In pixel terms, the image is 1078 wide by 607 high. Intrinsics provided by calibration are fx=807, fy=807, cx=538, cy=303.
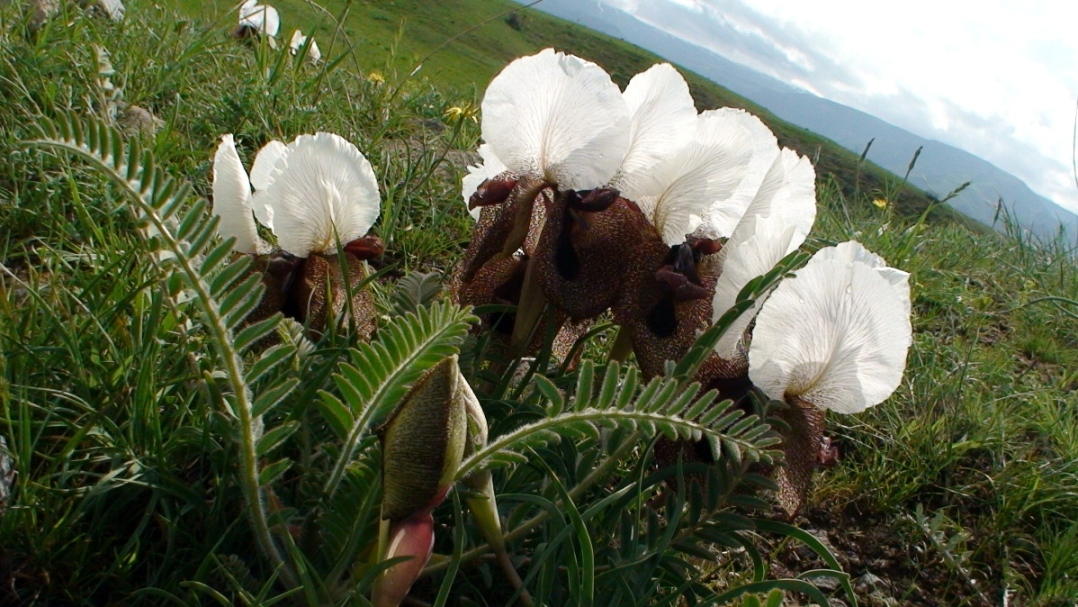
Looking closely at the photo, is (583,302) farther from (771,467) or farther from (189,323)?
(189,323)

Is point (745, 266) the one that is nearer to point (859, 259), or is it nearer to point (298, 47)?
point (859, 259)

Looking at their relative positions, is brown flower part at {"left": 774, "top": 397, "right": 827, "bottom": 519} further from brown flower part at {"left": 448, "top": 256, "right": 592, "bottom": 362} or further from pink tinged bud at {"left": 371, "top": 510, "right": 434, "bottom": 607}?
pink tinged bud at {"left": 371, "top": 510, "right": 434, "bottom": 607}

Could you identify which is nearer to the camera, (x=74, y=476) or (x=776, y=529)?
(x=776, y=529)

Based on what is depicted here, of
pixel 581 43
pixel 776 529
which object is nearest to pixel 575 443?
pixel 776 529

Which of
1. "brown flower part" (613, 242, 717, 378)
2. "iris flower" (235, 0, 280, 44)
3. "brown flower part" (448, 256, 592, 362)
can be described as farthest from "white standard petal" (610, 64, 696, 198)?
"iris flower" (235, 0, 280, 44)

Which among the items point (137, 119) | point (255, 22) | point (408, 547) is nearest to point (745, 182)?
point (408, 547)

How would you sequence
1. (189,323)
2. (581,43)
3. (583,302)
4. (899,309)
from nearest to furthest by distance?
(899,309)
(583,302)
(189,323)
(581,43)
